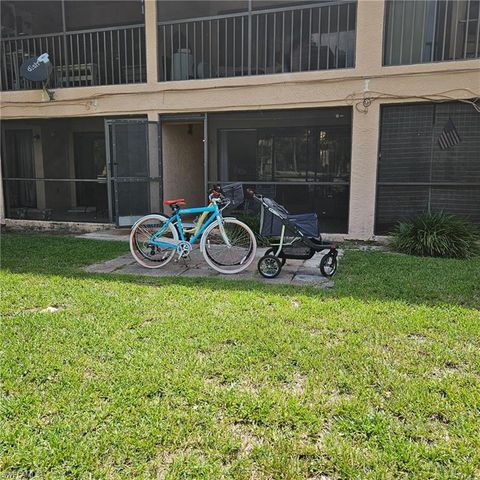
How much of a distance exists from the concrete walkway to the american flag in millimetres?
2982

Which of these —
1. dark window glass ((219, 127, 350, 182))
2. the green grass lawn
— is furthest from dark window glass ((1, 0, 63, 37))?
the green grass lawn

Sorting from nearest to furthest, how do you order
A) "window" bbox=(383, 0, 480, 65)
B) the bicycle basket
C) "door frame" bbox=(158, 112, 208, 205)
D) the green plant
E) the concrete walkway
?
1. the concrete walkway
2. the bicycle basket
3. the green plant
4. "window" bbox=(383, 0, 480, 65)
5. "door frame" bbox=(158, 112, 208, 205)

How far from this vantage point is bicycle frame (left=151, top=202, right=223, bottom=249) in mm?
5863

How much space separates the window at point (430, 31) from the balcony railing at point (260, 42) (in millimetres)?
670

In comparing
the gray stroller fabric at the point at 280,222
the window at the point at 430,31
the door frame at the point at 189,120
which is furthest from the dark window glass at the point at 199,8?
the gray stroller fabric at the point at 280,222

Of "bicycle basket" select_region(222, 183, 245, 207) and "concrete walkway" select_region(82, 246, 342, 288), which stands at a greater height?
"bicycle basket" select_region(222, 183, 245, 207)

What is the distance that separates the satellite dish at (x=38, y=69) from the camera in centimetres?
942

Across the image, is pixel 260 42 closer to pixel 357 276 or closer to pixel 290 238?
pixel 290 238

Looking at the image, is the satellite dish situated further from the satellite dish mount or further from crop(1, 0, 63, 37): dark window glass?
crop(1, 0, 63, 37): dark window glass

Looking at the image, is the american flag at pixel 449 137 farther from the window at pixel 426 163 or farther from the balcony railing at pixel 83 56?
the balcony railing at pixel 83 56

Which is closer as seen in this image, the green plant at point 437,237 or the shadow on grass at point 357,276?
the shadow on grass at point 357,276

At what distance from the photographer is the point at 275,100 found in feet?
27.3

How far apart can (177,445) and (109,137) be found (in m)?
7.55

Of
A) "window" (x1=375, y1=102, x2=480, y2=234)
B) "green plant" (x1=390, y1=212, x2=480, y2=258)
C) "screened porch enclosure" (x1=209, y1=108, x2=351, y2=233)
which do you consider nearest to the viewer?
"green plant" (x1=390, y1=212, x2=480, y2=258)
